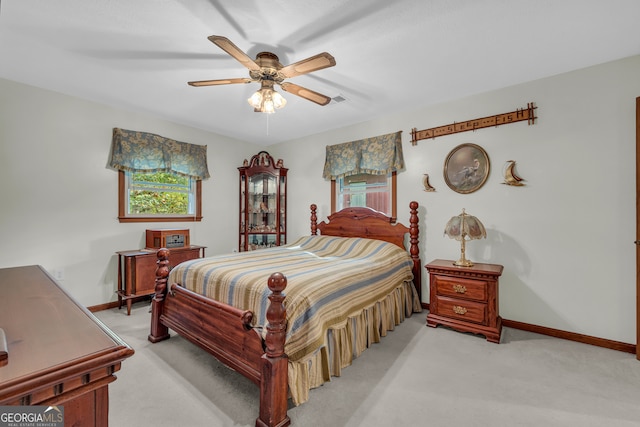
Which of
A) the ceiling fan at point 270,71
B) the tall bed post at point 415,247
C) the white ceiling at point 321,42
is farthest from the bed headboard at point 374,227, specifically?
the ceiling fan at point 270,71

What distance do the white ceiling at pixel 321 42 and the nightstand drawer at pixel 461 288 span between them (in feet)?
6.90

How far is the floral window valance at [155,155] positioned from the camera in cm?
370

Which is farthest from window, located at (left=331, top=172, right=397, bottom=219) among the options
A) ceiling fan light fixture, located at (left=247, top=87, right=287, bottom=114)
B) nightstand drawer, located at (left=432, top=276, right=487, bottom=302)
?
ceiling fan light fixture, located at (left=247, top=87, right=287, bottom=114)

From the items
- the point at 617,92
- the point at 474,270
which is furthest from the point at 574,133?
the point at 474,270

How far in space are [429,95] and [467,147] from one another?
77 cm

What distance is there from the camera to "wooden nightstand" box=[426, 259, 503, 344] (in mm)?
2736

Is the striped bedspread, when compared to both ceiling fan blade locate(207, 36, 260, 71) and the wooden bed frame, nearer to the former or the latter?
the wooden bed frame

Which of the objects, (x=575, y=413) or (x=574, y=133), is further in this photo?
(x=574, y=133)

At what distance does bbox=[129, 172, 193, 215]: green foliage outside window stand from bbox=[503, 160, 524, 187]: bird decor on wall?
442 centimetres

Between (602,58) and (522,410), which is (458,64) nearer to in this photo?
(602,58)

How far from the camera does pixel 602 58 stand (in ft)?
8.41

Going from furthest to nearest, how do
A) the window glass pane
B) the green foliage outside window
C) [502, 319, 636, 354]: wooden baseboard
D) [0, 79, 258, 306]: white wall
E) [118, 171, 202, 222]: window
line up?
the window glass pane → the green foliage outside window → [118, 171, 202, 222]: window → [0, 79, 258, 306]: white wall → [502, 319, 636, 354]: wooden baseboard

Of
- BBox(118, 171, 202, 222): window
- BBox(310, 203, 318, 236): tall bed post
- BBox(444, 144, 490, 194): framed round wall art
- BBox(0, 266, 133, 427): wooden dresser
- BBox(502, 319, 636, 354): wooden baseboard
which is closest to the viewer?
BBox(0, 266, 133, 427): wooden dresser

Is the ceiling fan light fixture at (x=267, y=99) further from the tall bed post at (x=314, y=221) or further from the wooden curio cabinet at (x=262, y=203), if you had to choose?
the wooden curio cabinet at (x=262, y=203)
